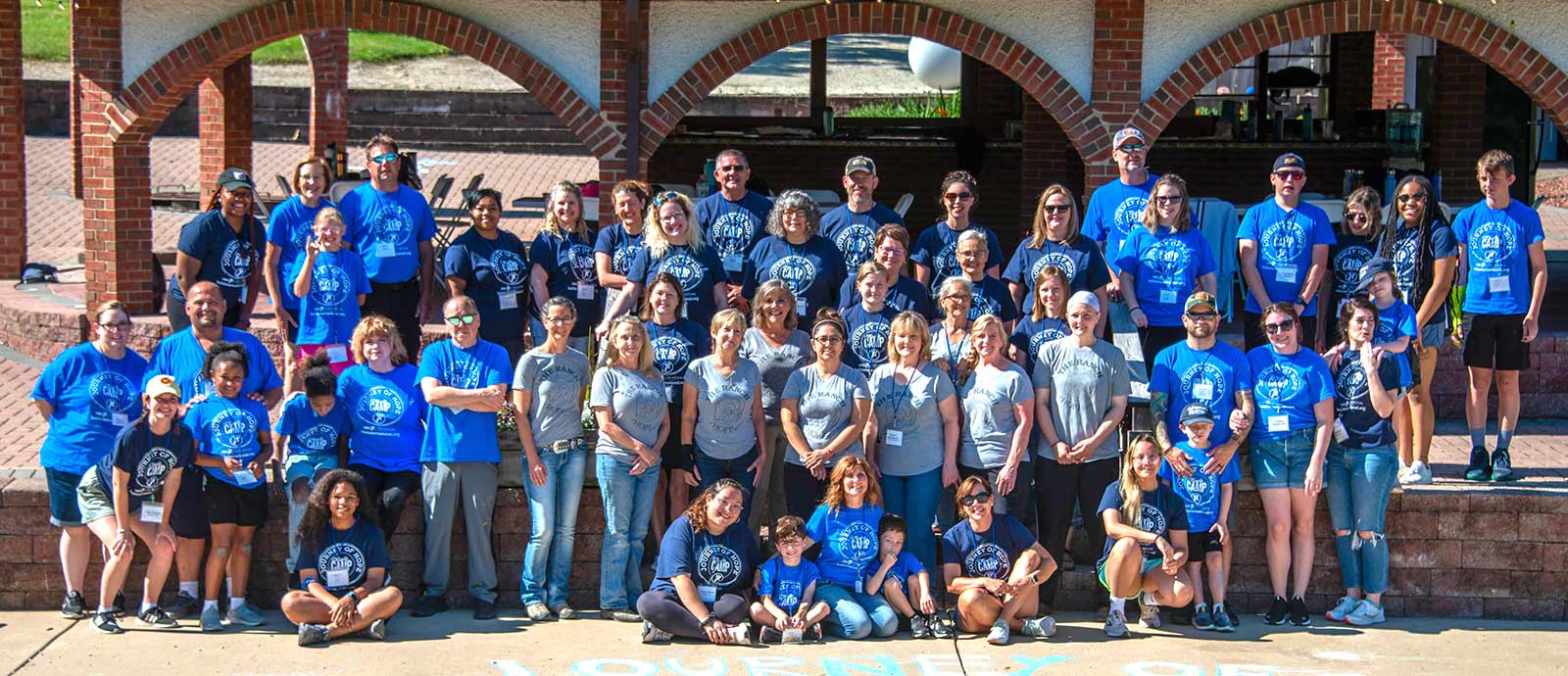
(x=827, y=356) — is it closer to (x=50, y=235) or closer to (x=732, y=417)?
(x=732, y=417)

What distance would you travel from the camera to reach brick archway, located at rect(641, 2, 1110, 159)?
466 inches

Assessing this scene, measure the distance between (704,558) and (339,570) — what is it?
5.48 ft

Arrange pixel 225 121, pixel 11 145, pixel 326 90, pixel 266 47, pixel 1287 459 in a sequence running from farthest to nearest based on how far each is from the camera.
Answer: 1. pixel 266 47
2. pixel 326 90
3. pixel 225 121
4. pixel 11 145
5. pixel 1287 459

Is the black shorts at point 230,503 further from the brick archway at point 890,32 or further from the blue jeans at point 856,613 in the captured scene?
the brick archway at point 890,32

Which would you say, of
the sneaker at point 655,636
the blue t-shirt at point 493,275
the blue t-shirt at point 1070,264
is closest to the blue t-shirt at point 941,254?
the blue t-shirt at point 1070,264

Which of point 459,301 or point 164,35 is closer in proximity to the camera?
point 459,301

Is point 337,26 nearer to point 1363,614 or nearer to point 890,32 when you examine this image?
point 890,32

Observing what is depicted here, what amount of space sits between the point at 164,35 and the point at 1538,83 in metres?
8.92

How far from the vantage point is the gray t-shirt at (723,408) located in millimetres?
8578

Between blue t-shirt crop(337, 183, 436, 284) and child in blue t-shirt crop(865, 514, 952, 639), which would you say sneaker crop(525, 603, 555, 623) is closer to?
child in blue t-shirt crop(865, 514, 952, 639)

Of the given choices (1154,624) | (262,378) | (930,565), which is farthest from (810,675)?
(262,378)

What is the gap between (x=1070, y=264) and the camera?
9195mm

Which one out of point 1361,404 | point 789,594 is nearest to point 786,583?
point 789,594

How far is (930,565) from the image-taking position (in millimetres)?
8758
